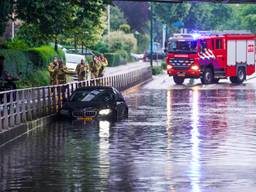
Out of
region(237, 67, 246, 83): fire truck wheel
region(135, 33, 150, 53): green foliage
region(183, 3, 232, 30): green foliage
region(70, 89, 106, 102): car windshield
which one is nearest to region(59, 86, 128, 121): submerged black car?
region(70, 89, 106, 102): car windshield

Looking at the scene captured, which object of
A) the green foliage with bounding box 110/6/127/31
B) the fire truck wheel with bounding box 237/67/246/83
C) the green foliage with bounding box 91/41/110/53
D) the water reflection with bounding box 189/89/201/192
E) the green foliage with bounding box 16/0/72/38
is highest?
the green foliage with bounding box 110/6/127/31

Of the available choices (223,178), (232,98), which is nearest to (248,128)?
(223,178)

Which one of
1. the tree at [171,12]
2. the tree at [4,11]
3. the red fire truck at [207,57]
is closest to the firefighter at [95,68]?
the red fire truck at [207,57]

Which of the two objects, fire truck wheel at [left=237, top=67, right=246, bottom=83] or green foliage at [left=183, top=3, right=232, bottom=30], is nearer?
fire truck wheel at [left=237, top=67, right=246, bottom=83]

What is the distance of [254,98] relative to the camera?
47094 millimetres

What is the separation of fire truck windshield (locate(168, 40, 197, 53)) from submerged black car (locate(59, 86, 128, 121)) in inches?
1266

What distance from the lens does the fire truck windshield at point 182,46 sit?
63938 mm

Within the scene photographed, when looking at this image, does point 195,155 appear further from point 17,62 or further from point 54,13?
point 17,62

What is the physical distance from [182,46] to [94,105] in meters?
34.2

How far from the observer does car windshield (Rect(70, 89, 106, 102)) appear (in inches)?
1234

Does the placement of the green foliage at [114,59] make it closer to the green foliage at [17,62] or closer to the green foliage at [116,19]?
the green foliage at [116,19]

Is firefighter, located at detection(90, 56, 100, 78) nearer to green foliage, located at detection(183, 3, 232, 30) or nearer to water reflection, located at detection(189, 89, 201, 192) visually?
water reflection, located at detection(189, 89, 201, 192)

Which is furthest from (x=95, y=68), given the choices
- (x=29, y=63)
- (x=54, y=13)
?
(x=54, y=13)

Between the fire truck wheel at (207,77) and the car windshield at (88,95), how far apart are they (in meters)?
33.0
